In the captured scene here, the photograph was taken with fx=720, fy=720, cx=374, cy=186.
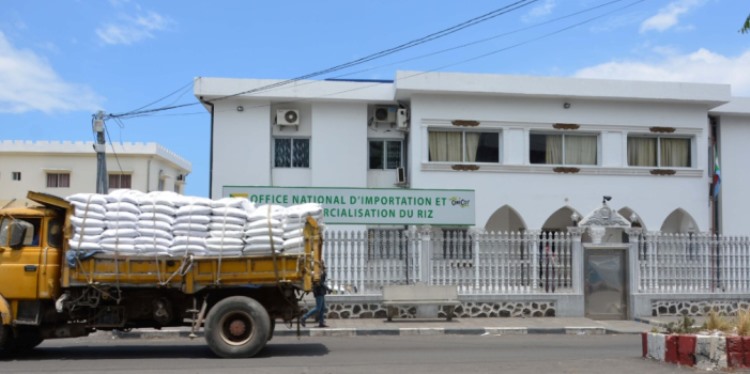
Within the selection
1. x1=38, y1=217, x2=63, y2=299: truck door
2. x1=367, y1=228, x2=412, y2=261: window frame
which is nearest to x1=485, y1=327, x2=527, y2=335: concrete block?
x1=367, y1=228, x2=412, y2=261: window frame

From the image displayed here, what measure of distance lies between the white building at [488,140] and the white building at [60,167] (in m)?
18.6

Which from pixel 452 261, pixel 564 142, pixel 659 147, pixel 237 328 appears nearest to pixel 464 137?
pixel 564 142

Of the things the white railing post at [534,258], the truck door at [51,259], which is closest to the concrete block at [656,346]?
the white railing post at [534,258]

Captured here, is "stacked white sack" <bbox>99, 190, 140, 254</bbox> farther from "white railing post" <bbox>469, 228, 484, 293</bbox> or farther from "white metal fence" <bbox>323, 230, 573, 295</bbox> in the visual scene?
"white railing post" <bbox>469, 228, 484, 293</bbox>

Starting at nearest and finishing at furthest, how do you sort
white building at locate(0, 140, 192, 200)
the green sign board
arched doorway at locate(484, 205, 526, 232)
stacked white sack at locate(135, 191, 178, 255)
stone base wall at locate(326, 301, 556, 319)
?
stacked white sack at locate(135, 191, 178, 255) → stone base wall at locate(326, 301, 556, 319) → the green sign board → arched doorway at locate(484, 205, 526, 232) → white building at locate(0, 140, 192, 200)

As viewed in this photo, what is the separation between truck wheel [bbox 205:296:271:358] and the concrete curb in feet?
11.6

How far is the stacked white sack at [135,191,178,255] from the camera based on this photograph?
36.9ft

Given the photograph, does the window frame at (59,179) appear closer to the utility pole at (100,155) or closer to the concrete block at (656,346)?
the utility pole at (100,155)

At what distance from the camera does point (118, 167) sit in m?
39.1

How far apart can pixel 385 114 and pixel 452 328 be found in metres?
9.16

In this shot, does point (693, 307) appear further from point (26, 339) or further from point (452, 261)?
point (26, 339)

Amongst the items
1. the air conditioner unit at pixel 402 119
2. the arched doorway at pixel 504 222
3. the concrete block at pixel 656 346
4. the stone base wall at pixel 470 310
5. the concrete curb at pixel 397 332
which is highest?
the air conditioner unit at pixel 402 119

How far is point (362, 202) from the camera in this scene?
1884cm

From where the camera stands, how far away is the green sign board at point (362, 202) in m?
18.8
